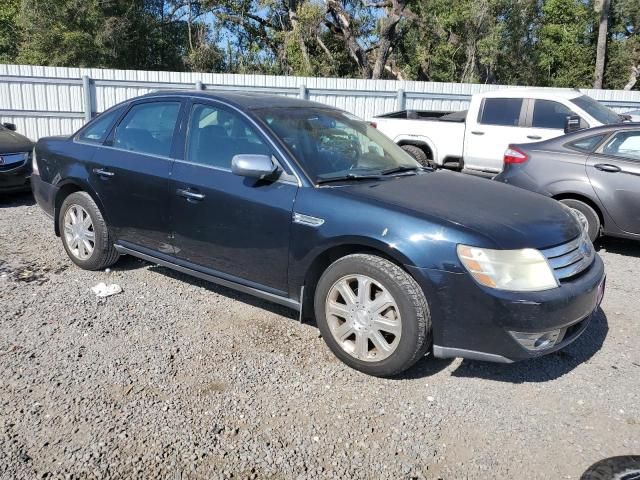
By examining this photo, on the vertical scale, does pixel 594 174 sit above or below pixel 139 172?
below

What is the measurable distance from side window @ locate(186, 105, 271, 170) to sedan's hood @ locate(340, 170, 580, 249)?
821 mm

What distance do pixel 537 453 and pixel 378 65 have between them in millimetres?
21854

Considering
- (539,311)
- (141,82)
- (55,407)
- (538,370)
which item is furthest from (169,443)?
(141,82)

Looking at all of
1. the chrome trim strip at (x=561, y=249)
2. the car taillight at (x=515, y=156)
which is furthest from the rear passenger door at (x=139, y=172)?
the car taillight at (x=515, y=156)

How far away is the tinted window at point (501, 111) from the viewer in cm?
912

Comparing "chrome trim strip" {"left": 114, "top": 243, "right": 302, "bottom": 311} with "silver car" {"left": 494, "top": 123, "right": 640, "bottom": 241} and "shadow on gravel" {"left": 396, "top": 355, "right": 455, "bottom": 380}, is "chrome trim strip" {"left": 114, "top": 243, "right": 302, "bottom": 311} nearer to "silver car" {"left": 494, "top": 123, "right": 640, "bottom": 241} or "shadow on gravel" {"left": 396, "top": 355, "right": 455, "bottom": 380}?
"shadow on gravel" {"left": 396, "top": 355, "right": 455, "bottom": 380}

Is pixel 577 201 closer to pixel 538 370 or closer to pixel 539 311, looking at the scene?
pixel 538 370

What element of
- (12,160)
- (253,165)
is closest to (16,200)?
(12,160)

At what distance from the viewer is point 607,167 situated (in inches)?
239

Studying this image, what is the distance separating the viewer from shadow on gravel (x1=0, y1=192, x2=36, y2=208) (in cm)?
800

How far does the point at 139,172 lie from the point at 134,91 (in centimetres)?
1020

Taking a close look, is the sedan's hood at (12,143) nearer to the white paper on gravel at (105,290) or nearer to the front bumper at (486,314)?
the white paper on gravel at (105,290)

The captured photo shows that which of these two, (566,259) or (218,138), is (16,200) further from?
(566,259)

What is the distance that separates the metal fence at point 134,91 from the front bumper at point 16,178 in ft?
19.6
